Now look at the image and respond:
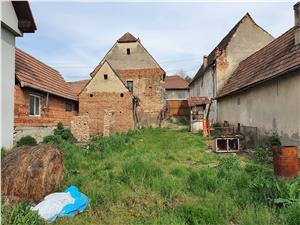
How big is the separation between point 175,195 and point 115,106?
1689 centimetres

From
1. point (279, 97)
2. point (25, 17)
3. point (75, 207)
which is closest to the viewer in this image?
point (75, 207)

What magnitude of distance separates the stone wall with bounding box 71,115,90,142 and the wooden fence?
16780 mm

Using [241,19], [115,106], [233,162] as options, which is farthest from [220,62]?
[233,162]

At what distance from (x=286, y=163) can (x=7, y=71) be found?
1109 centimetres

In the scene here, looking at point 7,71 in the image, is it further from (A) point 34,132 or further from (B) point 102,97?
(B) point 102,97

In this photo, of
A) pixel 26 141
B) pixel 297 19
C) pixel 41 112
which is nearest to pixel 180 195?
pixel 26 141

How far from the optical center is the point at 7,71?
11.1 m

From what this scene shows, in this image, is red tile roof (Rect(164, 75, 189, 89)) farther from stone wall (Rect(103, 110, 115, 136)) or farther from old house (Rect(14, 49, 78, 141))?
old house (Rect(14, 49, 78, 141))

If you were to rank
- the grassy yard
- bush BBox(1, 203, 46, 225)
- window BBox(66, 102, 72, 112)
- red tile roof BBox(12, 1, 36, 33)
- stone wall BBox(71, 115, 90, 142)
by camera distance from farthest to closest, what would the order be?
window BBox(66, 102, 72, 112)
stone wall BBox(71, 115, 90, 142)
red tile roof BBox(12, 1, 36, 33)
the grassy yard
bush BBox(1, 203, 46, 225)

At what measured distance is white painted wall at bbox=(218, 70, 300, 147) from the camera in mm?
9680

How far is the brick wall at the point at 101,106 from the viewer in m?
22.0

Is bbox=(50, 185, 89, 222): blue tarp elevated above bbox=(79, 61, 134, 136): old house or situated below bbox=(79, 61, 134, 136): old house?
below

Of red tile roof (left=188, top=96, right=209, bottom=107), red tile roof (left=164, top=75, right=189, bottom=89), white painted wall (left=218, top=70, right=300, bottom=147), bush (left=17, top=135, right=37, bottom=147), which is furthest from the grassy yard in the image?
red tile roof (left=164, top=75, right=189, bottom=89)

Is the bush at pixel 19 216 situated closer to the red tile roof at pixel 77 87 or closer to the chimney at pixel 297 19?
the chimney at pixel 297 19
